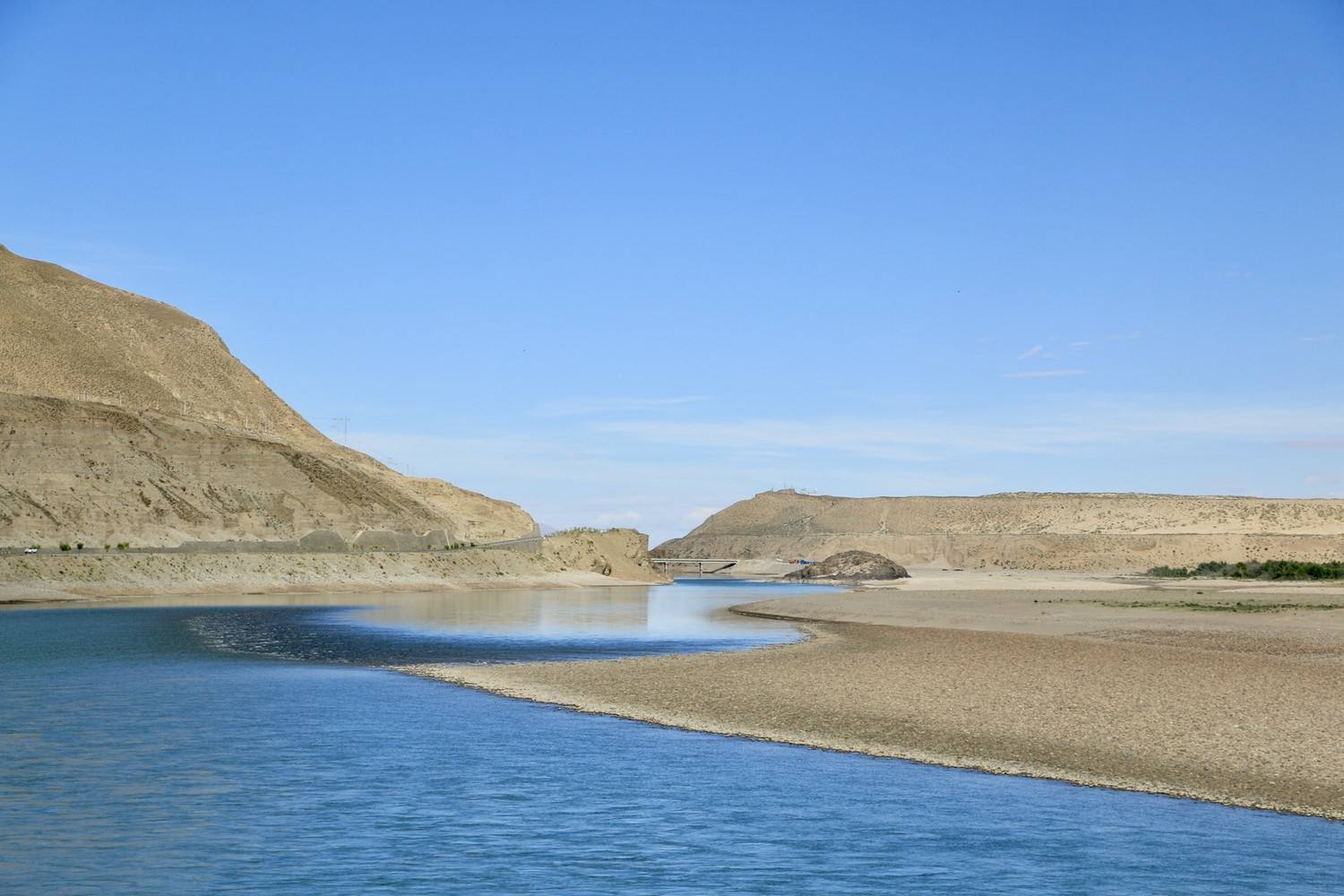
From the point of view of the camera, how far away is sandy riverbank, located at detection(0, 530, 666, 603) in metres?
79.8

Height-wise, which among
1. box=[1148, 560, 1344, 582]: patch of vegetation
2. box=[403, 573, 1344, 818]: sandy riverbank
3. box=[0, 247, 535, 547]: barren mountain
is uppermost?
box=[0, 247, 535, 547]: barren mountain

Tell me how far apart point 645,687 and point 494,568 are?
300ft

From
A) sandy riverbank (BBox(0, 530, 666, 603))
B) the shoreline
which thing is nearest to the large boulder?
sandy riverbank (BBox(0, 530, 666, 603))

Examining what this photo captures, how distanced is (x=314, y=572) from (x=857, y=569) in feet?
239

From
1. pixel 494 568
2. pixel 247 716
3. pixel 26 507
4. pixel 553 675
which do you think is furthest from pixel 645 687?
pixel 494 568

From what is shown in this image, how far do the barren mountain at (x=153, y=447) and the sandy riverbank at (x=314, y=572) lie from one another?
8686 mm

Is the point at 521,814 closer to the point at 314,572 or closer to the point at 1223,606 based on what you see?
the point at 1223,606

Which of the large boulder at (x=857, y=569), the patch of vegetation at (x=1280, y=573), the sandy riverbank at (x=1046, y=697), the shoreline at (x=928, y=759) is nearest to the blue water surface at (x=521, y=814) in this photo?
the shoreline at (x=928, y=759)

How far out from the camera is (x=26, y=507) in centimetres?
9419

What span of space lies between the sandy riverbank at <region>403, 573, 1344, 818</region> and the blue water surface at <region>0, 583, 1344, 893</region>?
131 centimetres

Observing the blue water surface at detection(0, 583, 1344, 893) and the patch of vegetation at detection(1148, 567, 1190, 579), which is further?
the patch of vegetation at detection(1148, 567, 1190, 579)

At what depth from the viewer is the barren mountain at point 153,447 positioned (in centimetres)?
9938

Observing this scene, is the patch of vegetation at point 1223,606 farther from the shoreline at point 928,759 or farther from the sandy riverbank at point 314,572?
the sandy riverbank at point 314,572

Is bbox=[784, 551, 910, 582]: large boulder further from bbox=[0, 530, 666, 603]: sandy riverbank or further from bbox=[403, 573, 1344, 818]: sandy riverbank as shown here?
bbox=[403, 573, 1344, 818]: sandy riverbank
